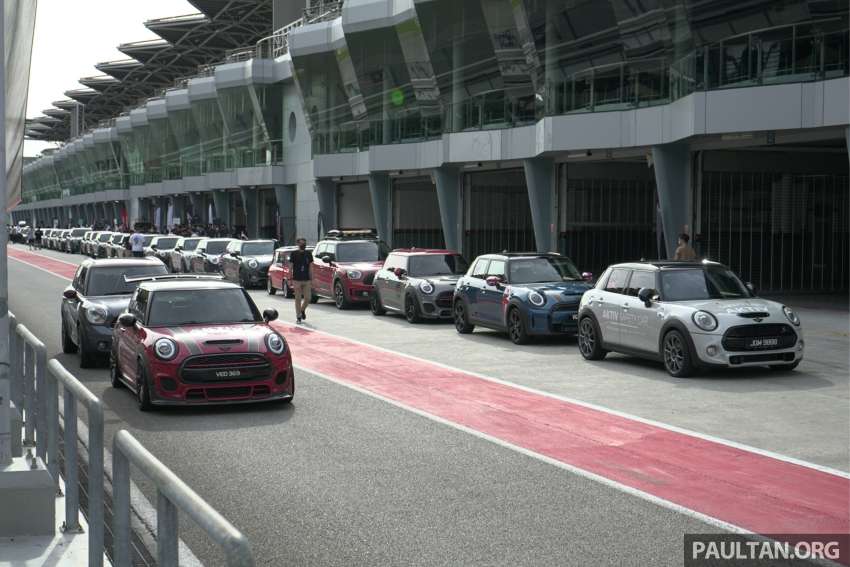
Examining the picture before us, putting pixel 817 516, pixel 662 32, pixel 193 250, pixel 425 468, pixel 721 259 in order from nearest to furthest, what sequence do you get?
pixel 817 516
pixel 425 468
pixel 662 32
pixel 721 259
pixel 193 250

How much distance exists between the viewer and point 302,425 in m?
→ 11.7

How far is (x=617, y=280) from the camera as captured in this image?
688 inches

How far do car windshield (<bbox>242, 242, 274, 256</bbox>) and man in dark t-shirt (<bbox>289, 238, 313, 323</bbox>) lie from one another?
41.4ft

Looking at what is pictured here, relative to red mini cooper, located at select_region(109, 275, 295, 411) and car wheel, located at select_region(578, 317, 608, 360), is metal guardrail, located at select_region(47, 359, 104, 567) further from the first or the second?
car wheel, located at select_region(578, 317, 608, 360)

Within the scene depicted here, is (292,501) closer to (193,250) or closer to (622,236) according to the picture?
(622,236)

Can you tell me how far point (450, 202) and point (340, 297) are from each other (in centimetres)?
1558

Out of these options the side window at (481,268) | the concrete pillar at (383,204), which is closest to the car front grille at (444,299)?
the side window at (481,268)

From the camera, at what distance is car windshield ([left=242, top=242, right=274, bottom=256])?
37844 millimetres

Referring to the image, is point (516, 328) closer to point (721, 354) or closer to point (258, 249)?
point (721, 354)

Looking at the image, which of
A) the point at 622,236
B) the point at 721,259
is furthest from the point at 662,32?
the point at 622,236

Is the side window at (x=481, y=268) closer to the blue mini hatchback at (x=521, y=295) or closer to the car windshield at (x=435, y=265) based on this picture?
the blue mini hatchback at (x=521, y=295)

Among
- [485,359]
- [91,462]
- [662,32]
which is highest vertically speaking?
[662,32]

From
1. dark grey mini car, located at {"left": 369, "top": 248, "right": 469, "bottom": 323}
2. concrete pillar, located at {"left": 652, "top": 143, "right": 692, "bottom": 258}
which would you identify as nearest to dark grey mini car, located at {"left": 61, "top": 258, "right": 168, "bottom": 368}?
dark grey mini car, located at {"left": 369, "top": 248, "right": 469, "bottom": 323}

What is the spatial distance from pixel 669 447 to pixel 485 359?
25.1ft
